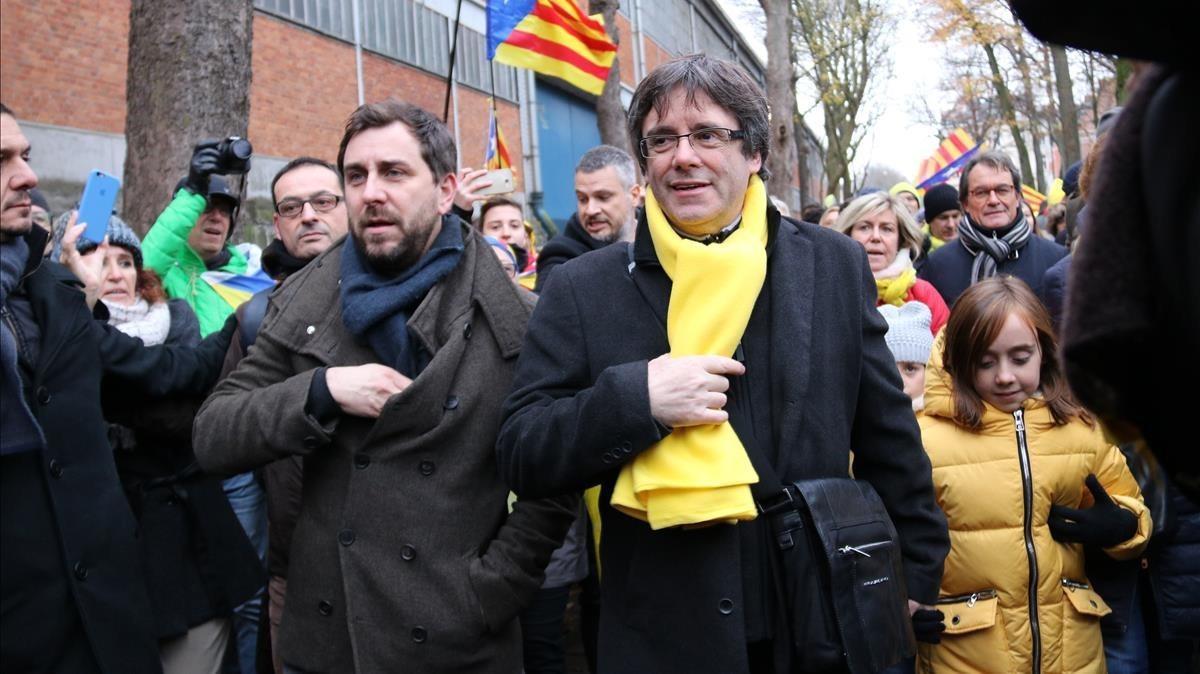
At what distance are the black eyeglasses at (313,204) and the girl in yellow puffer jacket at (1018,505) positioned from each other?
2.26 metres

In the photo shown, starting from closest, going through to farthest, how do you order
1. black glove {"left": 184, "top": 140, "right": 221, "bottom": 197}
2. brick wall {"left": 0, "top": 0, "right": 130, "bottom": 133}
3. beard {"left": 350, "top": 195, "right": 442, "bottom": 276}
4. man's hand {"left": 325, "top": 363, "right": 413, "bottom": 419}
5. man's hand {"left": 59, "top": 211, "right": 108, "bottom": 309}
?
man's hand {"left": 325, "top": 363, "right": 413, "bottom": 419}, beard {"left": 350, "top": 195, "right": 442, "bottom": 276}, man's hand {"left": 59, "top": 211, "right": 108, "bottom": 309}, black glove {"left": 184, "top": 140, "right": 221, "bottom": 197}, brick wall {"left": 0, "top": 0, "right": 130, "bottom": 133}

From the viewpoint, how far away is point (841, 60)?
114ft

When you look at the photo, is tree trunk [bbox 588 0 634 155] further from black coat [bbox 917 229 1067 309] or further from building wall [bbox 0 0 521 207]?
black coat [bbox 917 229 1067 309]

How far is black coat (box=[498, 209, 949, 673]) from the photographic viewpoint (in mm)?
2182

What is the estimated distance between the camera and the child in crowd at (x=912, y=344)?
393 centimetres

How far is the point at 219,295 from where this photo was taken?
4.47 m

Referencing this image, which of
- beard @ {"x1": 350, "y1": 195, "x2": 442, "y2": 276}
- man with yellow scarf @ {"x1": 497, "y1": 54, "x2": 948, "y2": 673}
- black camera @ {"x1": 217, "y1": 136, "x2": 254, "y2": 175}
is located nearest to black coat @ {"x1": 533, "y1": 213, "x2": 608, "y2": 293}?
black camera @ {"x1": 217, "y1": 136, "x2": 254, "y2": 175}

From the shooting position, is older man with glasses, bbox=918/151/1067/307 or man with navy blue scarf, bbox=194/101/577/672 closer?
man with navy blue scarf, bbox=194/101/577/672

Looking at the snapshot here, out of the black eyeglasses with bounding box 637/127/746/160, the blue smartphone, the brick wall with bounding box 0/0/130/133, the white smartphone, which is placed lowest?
the black eyeglasses with bounding box 637/127/746/160

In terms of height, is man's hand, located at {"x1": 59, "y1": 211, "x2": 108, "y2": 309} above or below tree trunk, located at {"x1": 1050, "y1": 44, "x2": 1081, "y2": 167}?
below

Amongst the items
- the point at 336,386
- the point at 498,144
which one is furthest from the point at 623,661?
the point at 498,144

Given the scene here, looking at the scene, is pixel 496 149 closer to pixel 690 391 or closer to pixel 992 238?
pixel 992 238

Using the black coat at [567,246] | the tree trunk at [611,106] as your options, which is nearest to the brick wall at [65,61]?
the tree trunk at [611,106]

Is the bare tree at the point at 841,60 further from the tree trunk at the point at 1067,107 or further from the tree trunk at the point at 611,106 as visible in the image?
the tree trunk at the point at 611,106
